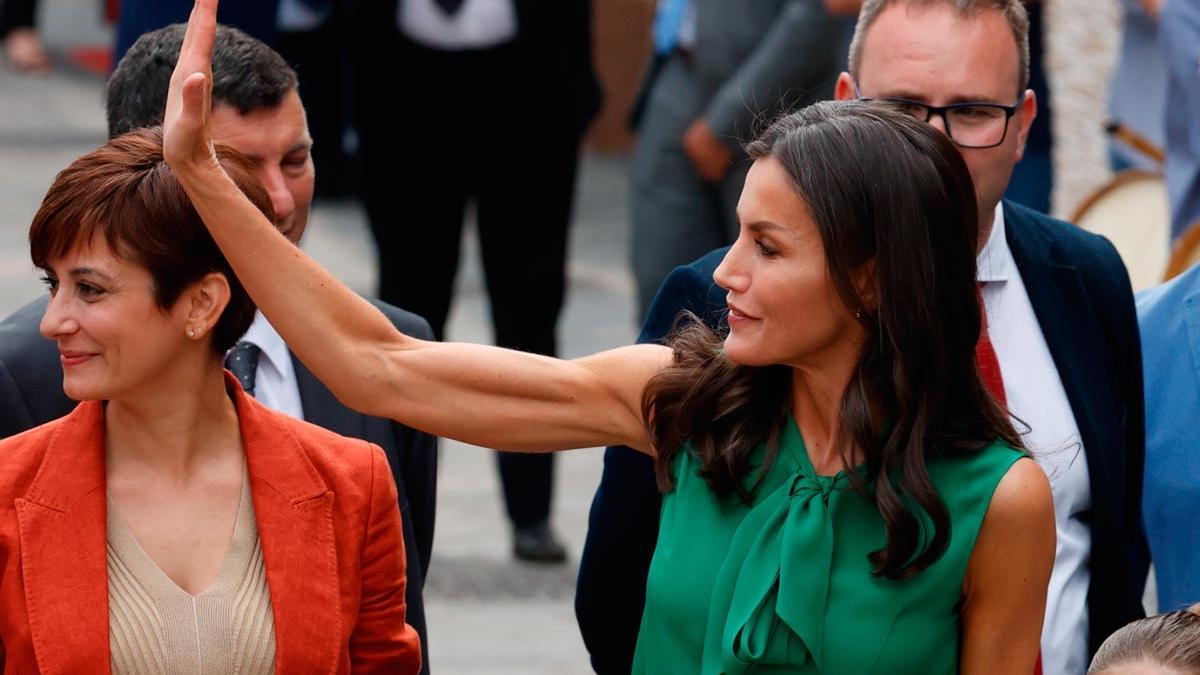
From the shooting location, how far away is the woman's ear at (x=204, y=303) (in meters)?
3.13

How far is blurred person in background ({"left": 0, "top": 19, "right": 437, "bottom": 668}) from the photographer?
11.8ft

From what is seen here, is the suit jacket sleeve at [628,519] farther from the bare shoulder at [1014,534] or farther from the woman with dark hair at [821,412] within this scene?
the bare shoulder at [1014,534]

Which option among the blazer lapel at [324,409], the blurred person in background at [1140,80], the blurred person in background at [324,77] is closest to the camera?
the blazer lapel at [324,409]

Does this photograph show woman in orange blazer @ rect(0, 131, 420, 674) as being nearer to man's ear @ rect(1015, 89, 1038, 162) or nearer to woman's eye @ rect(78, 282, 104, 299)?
woman's eye @ rect(78, 282, 104, 299)

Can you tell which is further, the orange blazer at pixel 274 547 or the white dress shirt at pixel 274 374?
the white dress shirt at pixel 274 374

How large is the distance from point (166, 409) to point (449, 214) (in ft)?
12.0

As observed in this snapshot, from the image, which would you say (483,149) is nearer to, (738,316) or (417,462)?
(417,462)

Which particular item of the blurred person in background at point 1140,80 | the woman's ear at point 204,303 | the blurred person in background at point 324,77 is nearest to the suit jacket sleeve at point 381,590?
the woman's ear at point 204,303

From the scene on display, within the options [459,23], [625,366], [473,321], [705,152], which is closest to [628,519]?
[625,366]

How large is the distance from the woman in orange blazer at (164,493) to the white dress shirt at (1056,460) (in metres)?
1.01

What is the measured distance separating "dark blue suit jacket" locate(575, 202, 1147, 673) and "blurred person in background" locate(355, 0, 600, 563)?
10.6 ft

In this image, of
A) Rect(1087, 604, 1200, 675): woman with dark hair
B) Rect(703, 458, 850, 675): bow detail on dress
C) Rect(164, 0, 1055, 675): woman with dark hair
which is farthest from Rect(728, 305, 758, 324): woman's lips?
Rect(1087, 604, 1200, 675): woman with dark hair

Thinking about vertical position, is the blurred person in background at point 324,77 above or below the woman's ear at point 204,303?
below

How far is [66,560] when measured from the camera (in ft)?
9.66
